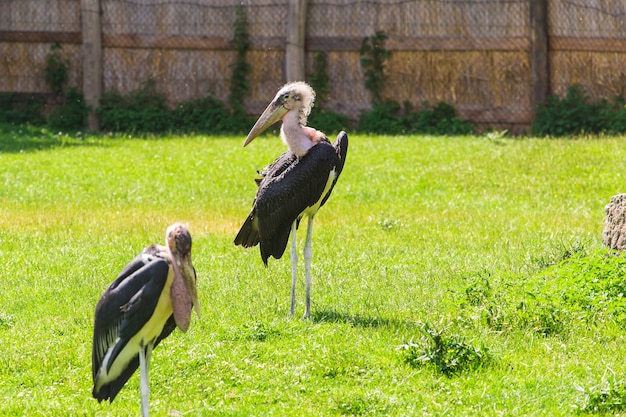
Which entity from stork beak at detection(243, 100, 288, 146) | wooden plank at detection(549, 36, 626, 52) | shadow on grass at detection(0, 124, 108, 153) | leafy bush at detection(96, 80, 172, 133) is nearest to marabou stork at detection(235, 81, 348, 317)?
stork beak at detection(243, 100, 288, 146)

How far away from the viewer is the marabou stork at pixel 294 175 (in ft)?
23.9

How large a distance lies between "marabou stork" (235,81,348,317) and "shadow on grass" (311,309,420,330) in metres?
0.11

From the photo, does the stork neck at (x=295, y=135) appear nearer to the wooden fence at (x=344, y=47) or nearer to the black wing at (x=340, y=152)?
the black wing at (x=340, y=152)

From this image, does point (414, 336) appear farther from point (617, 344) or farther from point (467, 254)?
point (467, 254)

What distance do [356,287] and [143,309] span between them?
3.42m

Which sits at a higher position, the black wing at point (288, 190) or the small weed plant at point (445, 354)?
the black wing at point (288, 190)

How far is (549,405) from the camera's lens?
5.61 metres

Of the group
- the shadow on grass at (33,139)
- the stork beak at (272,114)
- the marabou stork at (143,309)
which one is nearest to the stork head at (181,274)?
the marabou stork at (143,309)

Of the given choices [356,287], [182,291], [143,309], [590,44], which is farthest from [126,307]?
[590,44]

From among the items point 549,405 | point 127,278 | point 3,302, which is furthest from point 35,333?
point 549,405

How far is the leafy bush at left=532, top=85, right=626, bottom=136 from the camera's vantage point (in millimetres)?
15844

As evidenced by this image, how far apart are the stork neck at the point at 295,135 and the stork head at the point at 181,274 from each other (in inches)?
101

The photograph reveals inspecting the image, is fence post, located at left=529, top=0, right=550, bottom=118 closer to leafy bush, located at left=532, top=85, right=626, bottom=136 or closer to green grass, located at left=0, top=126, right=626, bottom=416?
leafy bush, located at left=532, top=85, right=626, bottom=136

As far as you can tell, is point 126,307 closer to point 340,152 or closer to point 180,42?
point 340,152
